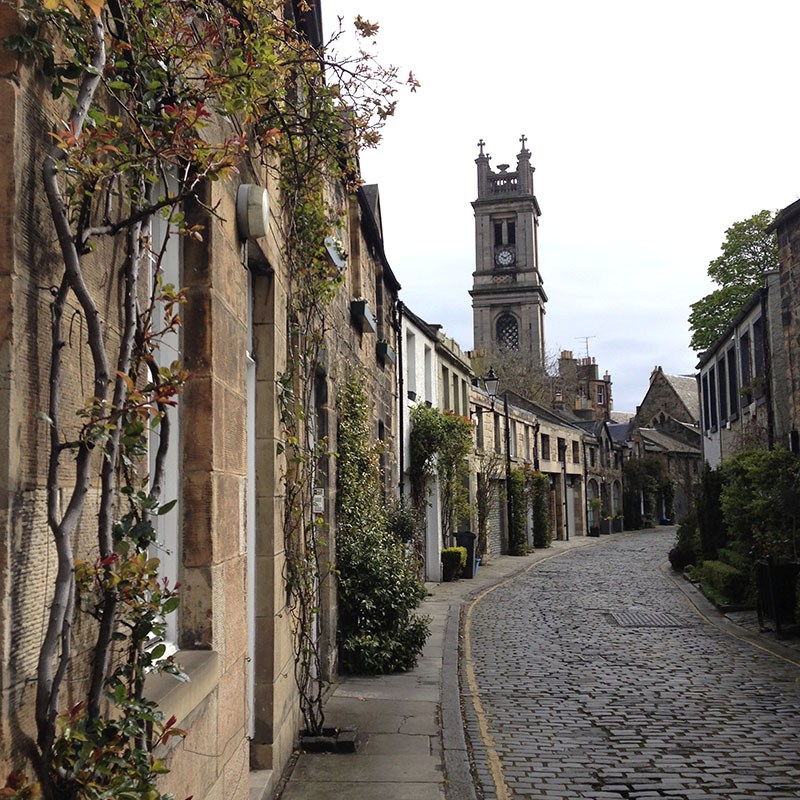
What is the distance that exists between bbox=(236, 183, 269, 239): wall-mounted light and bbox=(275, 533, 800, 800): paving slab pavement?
11.5ft

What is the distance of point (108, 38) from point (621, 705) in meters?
7.61

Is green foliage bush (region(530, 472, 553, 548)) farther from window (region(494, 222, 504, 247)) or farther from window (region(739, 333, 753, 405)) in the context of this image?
window (region(494, 222, 504, 247))

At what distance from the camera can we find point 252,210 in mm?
4508

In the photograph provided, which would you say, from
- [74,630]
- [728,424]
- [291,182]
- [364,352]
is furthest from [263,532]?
[728,424]

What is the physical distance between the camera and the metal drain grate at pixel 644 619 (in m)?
13.9

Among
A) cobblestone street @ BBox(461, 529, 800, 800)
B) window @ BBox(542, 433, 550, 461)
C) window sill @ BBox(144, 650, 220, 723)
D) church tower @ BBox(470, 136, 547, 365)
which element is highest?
church tower @ BBox(470, 136, 547, 365)

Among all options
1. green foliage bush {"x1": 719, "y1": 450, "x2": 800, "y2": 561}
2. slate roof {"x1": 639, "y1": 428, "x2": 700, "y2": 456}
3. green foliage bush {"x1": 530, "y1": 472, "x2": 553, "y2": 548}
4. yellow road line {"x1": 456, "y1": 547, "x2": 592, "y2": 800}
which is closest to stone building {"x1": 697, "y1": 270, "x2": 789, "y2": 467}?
green foliage bush {"x1": 719, "y1": 450, "x2": 800, "y2": 561}

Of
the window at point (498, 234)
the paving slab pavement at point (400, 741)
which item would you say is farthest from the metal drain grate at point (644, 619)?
the window at point (498, 234)

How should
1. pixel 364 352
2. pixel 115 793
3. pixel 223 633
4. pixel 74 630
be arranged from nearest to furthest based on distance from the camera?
pixel 115 793
pixel 74 630
pixel 223 633
pixel 364 352

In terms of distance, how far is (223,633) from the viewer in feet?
13.0

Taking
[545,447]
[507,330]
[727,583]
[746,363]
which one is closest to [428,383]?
[746,363]

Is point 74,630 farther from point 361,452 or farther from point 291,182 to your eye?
point 361,452

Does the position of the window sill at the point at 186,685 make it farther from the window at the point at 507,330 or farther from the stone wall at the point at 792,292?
the window at the point at 507,330

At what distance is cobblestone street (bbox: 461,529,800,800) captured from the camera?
6125mm
